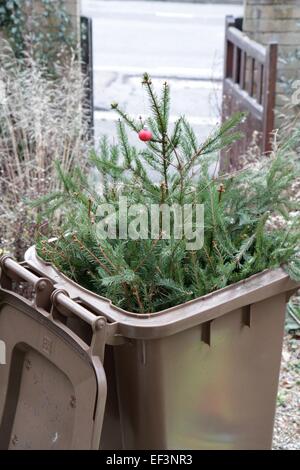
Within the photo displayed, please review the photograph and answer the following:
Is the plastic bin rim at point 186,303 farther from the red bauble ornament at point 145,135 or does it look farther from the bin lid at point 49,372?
the red bauble ornament at point 145,135

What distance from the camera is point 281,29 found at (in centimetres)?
559

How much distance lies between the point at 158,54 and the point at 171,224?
31.5ft

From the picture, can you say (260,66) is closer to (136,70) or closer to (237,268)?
(237,268)

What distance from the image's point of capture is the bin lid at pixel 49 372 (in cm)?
180

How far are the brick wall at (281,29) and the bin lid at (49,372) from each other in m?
3.89

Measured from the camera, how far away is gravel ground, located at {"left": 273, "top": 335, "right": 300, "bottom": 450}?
2916 mm

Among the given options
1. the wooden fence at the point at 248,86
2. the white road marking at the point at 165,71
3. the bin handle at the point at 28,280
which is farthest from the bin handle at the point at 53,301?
the white road marking at the point at 165,71

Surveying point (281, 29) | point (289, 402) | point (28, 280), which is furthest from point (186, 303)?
point (281, 29)

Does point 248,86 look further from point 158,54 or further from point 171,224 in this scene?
point 158,54

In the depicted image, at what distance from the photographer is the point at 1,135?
4.62 meters

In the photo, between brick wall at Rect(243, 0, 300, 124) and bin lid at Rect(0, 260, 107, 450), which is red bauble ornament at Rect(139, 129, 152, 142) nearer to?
bin lid at Rect(0, 260, 107, 450)

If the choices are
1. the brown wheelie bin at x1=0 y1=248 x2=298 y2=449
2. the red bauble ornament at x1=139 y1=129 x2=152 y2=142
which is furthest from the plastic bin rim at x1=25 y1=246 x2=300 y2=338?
the red bauble ornament at x1=139 y1=129 x2=152 y2=142

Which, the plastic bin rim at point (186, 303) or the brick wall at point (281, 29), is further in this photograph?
the brick wall at point (281, 29)

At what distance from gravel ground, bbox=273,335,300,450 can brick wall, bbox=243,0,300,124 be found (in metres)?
2.54
